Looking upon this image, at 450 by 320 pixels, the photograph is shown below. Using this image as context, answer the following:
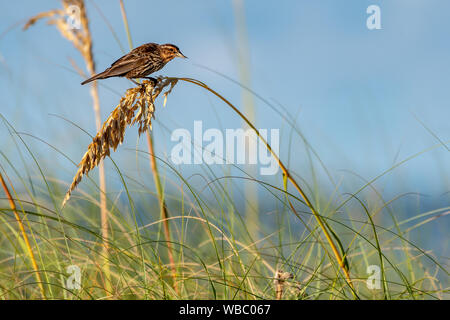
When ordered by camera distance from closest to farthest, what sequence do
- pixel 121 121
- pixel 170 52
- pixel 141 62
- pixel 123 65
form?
pixel 121 121 → pixel 123 65 → pixel 141 62 → pixel 170 52

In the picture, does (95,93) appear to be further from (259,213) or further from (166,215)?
(259,213)

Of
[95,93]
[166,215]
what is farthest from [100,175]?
[166,215]

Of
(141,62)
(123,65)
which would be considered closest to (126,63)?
(123,65)

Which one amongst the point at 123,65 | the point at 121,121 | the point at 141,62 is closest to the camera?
the point at 121,121

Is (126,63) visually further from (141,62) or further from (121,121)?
→ (121,121)

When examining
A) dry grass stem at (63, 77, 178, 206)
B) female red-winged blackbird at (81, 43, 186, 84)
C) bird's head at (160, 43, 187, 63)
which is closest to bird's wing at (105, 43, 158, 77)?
female red-winged blackbird at (81, 43, 186, 84)

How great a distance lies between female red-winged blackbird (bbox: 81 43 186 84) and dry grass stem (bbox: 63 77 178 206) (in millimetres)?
779

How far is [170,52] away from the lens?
330cm

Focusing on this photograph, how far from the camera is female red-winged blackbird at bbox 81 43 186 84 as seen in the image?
9.73 ft

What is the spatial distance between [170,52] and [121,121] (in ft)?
4.44

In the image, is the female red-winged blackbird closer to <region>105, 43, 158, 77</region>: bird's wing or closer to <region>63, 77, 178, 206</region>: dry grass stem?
<region>105, 43, 158, 77</region>: bird's wing
